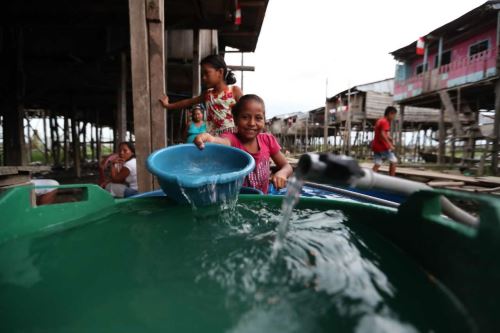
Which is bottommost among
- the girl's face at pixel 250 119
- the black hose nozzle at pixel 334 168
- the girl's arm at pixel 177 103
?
the black hose nozzle at pixel 334 168

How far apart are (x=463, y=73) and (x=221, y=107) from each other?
1289cm

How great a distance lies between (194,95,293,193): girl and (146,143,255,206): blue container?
0.53 feet

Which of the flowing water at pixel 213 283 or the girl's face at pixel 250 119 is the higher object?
the girl's face at pixel 250 119

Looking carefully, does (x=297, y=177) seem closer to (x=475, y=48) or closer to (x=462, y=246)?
(x=462, y=246)

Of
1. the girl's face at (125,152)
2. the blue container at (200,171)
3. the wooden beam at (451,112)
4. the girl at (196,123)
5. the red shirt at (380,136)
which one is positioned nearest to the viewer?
the blue container at (200,171)

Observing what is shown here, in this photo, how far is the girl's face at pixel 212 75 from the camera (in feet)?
10.6

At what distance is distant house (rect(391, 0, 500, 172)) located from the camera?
1048cm

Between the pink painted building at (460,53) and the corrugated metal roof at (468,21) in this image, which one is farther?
the pink painted building at (460,53)

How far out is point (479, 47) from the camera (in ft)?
40.5

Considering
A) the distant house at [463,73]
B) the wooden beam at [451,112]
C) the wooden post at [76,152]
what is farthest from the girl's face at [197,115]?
the wooden beam at [451,112]

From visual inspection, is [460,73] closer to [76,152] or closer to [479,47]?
[479,47]

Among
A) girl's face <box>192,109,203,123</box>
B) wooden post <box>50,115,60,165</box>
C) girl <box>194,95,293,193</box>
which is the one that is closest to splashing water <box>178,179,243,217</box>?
girl <box>194,95,293,193</box>

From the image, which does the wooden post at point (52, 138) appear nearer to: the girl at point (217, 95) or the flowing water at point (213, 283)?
the girl at point (217, 95)

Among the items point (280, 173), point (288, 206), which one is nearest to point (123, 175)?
point (280, 173)
